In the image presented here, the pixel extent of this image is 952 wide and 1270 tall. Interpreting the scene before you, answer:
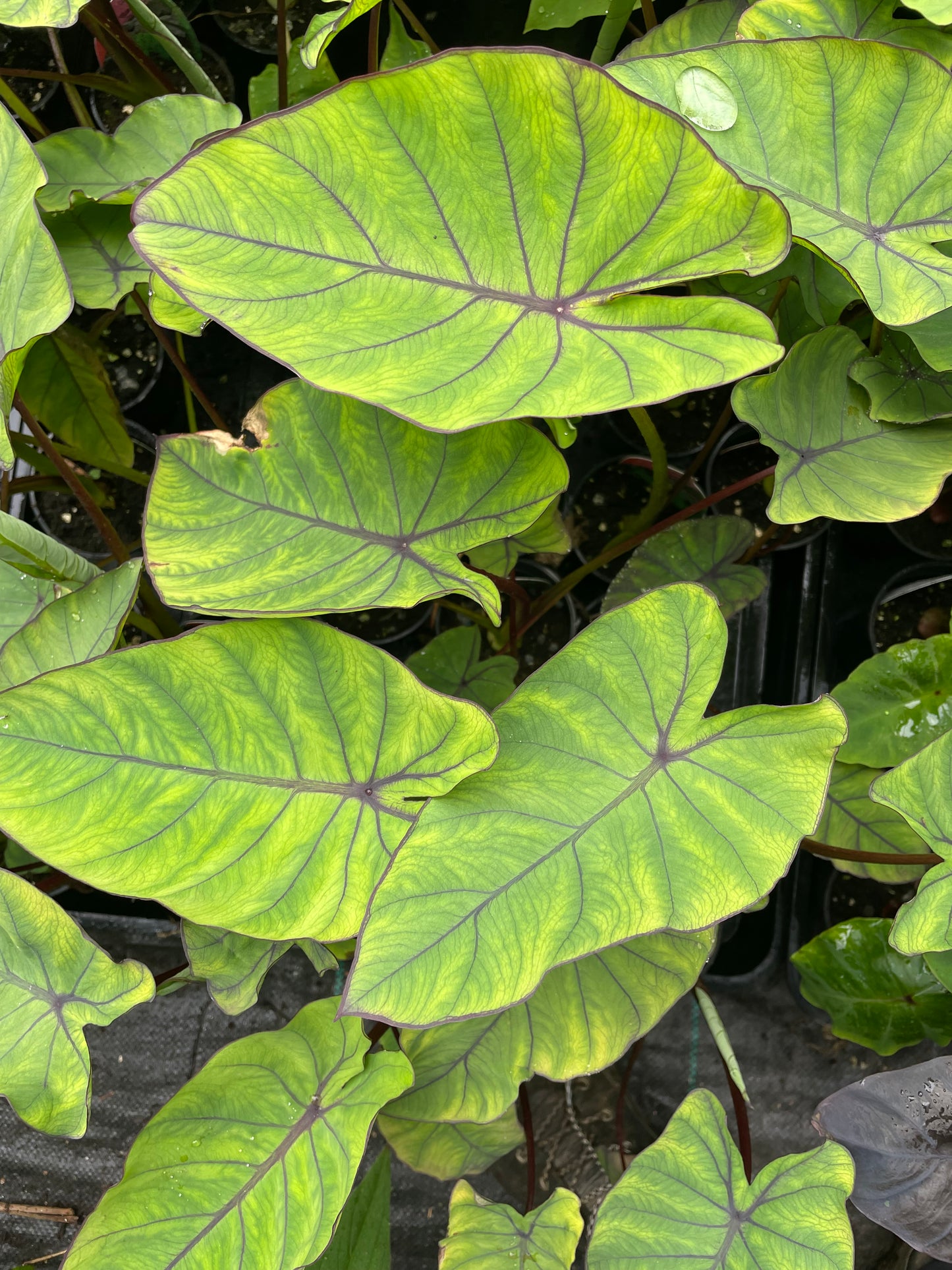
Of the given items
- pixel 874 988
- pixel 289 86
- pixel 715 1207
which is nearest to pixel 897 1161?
pixel 715 1207

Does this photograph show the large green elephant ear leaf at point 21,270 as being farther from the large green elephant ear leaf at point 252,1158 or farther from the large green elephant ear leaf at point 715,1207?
the large green elephant ear leaf at point 715,1207

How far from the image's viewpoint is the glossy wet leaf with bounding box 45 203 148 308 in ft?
3.39

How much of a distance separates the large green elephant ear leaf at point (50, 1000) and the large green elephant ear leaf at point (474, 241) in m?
0.58

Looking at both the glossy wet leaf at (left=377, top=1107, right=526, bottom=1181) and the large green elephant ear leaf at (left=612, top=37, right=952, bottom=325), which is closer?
the large green elephant ear leaf at (left=612, top=37, right=952, bottom=325)

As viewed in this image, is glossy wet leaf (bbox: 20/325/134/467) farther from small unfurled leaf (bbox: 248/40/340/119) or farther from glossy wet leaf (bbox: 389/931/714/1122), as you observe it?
glossy wet leaf (bbox: 389/931/714/1122)

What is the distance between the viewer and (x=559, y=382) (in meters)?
0.72

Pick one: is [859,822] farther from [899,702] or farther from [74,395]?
[74,395]

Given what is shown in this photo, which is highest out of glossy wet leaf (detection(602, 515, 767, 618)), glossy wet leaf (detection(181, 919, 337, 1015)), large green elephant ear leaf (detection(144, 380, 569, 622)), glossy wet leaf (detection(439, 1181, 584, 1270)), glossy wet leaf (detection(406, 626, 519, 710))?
large green elephant ear leaf (detection(144, 380, 569, 622))

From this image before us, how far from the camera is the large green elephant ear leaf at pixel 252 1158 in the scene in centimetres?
81

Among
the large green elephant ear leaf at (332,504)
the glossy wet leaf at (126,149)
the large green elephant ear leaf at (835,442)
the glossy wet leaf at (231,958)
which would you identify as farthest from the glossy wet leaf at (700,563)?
the glossy wet leaf at (126,149)

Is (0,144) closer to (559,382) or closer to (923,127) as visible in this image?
(559,382)

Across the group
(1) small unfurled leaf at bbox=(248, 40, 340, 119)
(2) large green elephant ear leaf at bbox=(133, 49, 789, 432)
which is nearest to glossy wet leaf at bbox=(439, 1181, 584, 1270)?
(2) large green elephant ear leaf at bbox=(133, 49, 789, 432)

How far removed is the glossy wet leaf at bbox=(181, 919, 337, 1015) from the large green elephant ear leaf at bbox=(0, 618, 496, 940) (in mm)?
141

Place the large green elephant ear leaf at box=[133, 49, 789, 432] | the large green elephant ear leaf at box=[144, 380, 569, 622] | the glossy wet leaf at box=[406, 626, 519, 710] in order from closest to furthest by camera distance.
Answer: the large green elephant ear leaf at box=[133, 49, 789, 432], the large green elephant ear leaf at box=[144, 380, 569, 622], the glossy wet leaf at box=[406, 626, 519, 710]
